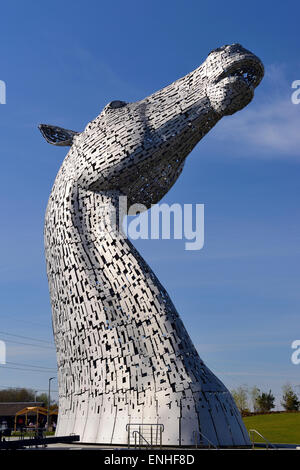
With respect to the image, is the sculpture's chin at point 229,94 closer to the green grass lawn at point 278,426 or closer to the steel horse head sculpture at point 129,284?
the steel horse head sculpture at point 129,284

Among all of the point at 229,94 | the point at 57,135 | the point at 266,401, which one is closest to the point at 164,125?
the point at 229,94

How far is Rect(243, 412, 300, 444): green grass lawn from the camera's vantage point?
2000cm

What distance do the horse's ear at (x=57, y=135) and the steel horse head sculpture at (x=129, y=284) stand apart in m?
0.12

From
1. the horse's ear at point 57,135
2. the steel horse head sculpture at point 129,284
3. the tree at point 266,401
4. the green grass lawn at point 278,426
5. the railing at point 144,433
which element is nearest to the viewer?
the railing at point 144,433

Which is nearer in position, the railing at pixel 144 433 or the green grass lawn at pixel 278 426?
the railing at pixel 144 433

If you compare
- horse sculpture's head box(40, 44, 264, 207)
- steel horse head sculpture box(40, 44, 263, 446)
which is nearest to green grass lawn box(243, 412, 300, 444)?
steel horse head sculpture box(40, 44, 263, 446)

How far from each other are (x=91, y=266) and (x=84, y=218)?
1.11 metres

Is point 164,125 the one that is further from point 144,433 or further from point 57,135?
point 144,433

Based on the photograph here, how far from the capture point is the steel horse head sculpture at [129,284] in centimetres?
1097

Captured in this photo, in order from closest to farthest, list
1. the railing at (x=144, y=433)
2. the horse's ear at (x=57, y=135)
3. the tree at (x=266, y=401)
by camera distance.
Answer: the railing at (x=144, y=433) < the horse's ear at (x=57, y=135) < the tree at (x=266, y=401)

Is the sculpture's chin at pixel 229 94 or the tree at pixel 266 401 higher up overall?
the sculpture's chin at pixel 229 94

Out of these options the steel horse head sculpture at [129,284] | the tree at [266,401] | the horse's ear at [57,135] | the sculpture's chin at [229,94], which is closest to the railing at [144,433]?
the steel horse head sculpture at [129,284]

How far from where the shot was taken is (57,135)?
569 inches

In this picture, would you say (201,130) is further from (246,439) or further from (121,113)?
(246,439)
